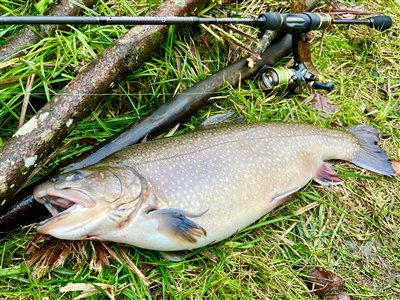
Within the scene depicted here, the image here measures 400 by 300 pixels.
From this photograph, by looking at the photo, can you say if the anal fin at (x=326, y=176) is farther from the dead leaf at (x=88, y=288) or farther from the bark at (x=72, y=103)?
the dead leaf at (x=88, y=288)

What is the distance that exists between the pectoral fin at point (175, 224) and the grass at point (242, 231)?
316 millimetres

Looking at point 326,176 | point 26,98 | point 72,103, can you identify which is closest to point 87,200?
point 72,103

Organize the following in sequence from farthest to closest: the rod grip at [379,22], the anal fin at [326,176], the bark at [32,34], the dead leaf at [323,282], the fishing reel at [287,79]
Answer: the rod grip at [379,22] → the fishing reel at [287,79] → the anal fin at [326,176] → the bark at [32,34] → the dead leaf at [323,282]

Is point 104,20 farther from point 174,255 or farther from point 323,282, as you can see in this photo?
point 323,282

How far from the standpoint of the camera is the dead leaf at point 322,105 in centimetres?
436

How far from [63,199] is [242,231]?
132 cm

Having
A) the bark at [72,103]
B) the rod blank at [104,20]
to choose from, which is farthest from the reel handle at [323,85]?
the bark at [72,103]

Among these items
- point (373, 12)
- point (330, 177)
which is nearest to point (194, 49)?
point (330, 177)

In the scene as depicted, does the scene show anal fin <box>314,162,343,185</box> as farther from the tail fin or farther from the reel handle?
the reel handle

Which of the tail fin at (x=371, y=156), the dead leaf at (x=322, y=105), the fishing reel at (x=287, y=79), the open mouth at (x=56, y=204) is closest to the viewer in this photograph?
the open mouth at (x=56, y=204)

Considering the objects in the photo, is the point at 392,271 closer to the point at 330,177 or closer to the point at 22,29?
the point at 330,177

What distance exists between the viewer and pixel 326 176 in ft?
12.5

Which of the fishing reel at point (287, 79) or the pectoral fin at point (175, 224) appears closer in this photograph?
the pectoral fin at point (175, 224)

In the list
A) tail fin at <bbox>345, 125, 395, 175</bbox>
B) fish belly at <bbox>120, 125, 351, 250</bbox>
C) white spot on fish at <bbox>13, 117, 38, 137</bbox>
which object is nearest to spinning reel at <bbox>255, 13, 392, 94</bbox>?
tail fin at <bbox>345, 125, 395, 175</bbox>
